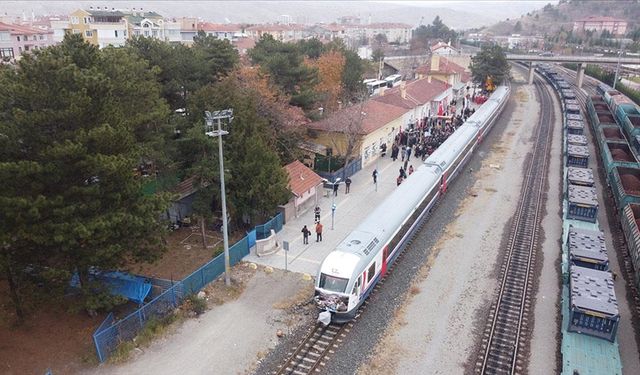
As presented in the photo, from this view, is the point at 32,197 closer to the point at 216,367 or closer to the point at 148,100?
the point at 216,367

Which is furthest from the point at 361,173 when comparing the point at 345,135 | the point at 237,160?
the point at 237,160

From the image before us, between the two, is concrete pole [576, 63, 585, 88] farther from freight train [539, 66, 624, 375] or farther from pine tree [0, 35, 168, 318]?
pine tree [0, 35, 168, 318]

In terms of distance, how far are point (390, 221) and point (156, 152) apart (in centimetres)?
1178

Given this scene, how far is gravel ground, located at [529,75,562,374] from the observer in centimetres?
1634

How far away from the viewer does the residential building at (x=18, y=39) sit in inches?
2653

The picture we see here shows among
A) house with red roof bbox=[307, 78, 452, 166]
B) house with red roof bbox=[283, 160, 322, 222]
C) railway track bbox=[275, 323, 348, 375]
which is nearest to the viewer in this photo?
railway track bbox=[275, 323, 348, 375]

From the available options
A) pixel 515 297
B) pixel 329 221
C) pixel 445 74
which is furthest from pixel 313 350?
pixel 445 74

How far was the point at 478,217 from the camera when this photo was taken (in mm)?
28672

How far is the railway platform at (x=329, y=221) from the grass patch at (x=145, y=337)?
19.2 ft

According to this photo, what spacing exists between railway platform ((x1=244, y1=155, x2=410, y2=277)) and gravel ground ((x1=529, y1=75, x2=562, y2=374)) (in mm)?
9155

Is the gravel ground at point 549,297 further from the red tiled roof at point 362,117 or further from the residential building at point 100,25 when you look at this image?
the residential building at point 100,25

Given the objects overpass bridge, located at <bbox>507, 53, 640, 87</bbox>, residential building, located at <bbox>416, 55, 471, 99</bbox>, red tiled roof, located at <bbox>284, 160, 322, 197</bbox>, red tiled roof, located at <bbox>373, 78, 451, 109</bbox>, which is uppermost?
overpass bridge, located at <bbox>507, 53, 640, 87</bbox>

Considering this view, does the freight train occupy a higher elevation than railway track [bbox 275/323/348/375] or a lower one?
higher

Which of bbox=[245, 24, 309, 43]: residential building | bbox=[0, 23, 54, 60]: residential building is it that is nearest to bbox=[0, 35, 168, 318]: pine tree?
bbox=[0, 23, 54, 60]: residential building
